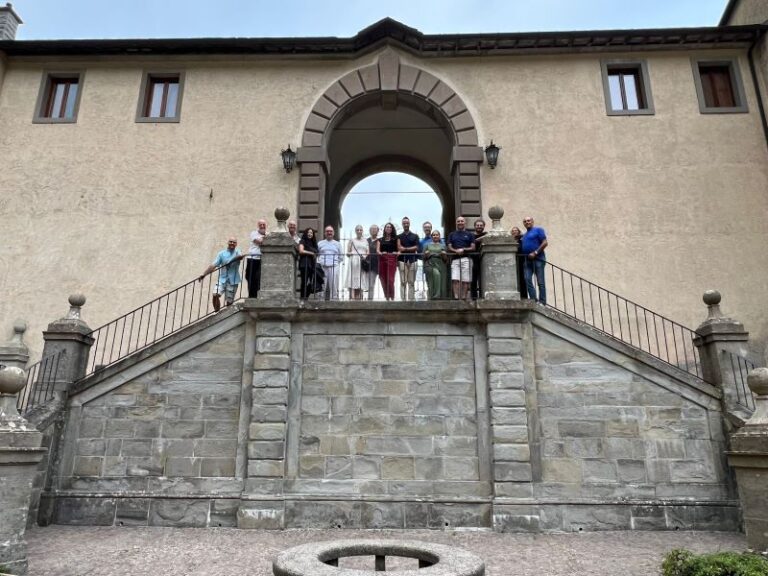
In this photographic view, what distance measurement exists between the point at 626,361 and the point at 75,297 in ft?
31.1

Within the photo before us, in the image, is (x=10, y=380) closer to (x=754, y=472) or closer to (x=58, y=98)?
(x=754, y=472)

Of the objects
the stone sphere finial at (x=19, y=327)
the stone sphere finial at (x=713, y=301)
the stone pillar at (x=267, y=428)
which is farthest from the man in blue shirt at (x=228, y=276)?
the stone sphere finial at (x=713, y=301)

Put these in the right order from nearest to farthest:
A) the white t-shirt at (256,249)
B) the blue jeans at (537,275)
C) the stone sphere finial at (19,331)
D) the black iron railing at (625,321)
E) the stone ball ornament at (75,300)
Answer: the stone ball ornament at (75,300)
the blue jeans at (537,275)
the white t-shirt at (256,249)
the black iron railing at (625,321)
the stone sphere finial at (19,331)

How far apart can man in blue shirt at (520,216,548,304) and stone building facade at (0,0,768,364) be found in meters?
2.75

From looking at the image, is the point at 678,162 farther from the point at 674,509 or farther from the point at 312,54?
the point at 312,54

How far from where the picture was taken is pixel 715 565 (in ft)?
14.6

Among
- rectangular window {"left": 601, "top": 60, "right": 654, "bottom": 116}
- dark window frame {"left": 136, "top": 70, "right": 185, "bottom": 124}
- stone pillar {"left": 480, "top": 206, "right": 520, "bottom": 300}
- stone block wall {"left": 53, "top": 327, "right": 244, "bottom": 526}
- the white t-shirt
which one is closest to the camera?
stone block wall {"left": 53, "top": 327, "right": 244, "bottom": 526}

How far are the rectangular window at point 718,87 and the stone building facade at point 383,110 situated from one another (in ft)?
0.25

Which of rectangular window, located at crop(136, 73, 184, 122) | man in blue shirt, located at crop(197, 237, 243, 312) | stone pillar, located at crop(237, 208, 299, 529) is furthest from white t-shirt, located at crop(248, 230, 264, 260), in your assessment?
rectangular window, located at crop(136, 73, 184, 122)

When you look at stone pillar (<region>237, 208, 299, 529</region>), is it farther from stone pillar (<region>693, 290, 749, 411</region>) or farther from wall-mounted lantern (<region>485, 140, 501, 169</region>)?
stone pillar (<region>693, 290, 749, 411</region>)

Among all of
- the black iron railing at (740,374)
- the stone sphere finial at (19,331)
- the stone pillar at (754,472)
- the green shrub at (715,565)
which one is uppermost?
the stone sphere finial at (19,331)

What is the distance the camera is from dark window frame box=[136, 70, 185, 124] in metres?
13.7

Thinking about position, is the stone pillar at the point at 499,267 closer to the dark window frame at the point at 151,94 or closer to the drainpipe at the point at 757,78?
the drainpipe at the point at 757,78

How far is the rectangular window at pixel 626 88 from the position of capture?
13445mm
